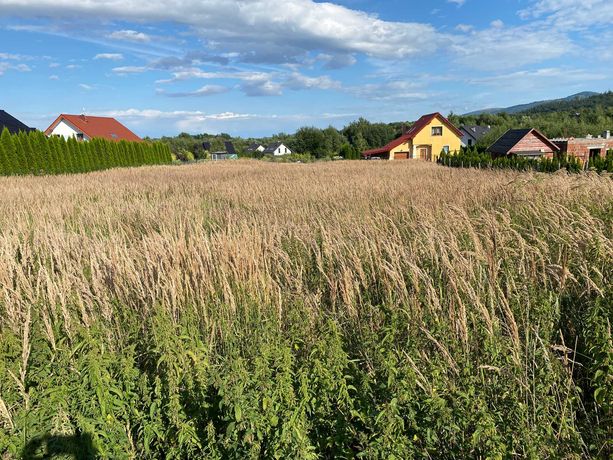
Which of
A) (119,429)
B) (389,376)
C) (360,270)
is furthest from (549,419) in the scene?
(119,429)

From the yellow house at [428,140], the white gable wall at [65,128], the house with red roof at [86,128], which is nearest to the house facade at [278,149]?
the house with red roof at [86,128]

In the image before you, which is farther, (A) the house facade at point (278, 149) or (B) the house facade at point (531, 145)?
(A) the house facade at point (278, 149)

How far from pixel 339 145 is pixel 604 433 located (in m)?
72.1

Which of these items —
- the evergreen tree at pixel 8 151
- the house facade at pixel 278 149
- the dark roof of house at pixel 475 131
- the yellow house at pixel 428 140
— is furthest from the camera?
the house facade at pixel 278 149

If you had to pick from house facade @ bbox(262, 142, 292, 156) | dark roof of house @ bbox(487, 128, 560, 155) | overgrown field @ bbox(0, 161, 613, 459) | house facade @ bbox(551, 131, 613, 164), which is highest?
house facade @ bbox(262, 142, 292, 156)

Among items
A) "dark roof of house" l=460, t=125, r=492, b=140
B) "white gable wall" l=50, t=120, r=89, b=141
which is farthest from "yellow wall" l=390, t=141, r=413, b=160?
"white gable wall" l=50, t=120, r=89, b=141

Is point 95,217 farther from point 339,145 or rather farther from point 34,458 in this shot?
point 339,145

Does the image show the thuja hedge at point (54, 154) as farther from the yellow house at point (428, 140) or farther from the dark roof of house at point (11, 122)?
the yellow house at point (428, 140)

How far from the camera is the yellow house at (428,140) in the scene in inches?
1786

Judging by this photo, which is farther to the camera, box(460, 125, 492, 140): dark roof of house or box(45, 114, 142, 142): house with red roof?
box(460, 125, 492, 140): dark roof of house

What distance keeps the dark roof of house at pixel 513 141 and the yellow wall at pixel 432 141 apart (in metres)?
14.6

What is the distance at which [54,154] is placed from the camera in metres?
24.7

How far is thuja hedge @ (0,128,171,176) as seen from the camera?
22.5 metres

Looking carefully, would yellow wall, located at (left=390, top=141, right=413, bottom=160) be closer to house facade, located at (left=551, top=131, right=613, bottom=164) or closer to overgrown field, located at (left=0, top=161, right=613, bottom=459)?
house facade, located at (left=551, top=131, right=613, bottom=164)
